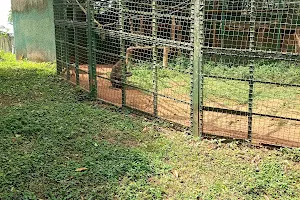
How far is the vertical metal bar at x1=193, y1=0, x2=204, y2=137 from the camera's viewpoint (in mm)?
4074

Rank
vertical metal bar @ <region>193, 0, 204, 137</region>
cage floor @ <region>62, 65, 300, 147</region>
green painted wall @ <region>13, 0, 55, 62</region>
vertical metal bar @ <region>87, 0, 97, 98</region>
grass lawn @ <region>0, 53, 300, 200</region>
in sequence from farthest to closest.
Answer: green painted wall @ <region>13, 0, 55, 62</region> < vertical metal bar @ <region>87, 0, 97, 98</region> < cage floor @ <region>62, 65, 300, 147</region> < vertical metal bar @ <region>193, 0, 204, 137</region> < grass lawn @ <region>0, 53, 300, 200</region>

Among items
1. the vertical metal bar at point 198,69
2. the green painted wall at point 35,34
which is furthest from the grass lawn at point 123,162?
the green painted wall at point 35,34

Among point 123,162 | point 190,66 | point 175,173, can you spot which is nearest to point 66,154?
point 123,162

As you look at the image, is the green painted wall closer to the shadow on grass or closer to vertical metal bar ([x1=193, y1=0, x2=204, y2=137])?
the shadow on grass

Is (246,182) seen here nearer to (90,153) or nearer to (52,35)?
(90,153)

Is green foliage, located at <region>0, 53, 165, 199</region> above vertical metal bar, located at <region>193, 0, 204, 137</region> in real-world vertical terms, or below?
below

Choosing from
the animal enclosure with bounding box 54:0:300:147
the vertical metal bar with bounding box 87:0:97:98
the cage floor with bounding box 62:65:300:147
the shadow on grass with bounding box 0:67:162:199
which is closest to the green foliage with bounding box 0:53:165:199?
the shadow on grass with bounding box 0:67:162:199

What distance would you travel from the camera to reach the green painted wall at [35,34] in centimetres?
1011

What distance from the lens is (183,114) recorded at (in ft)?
17.6

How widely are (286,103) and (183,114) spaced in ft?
7.01

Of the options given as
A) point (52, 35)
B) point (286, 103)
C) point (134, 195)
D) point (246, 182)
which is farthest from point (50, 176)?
point (52, 35)

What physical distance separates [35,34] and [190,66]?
24.8ft

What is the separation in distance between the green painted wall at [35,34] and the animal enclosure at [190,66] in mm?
2224

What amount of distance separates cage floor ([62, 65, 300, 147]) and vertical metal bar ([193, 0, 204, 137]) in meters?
0.22
